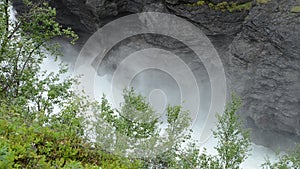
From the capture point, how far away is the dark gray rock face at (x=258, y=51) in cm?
3534

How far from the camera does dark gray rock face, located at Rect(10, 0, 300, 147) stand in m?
35.3

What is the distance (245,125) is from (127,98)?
24.2 meters

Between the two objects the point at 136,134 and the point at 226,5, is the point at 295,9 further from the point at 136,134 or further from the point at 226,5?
the point at 136,134

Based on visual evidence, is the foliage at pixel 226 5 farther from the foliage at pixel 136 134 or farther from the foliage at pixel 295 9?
the foliage at pixel 136 134

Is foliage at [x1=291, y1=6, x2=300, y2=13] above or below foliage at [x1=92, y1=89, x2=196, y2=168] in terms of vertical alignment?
above

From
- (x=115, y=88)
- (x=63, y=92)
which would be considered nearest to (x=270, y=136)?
(x=115, y=88)

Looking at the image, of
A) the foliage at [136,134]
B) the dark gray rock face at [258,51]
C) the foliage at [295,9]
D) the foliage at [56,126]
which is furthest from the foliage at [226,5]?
the foliage at [136,134]

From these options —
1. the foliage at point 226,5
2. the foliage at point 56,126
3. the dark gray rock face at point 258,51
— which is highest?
the foliage at point 226,5

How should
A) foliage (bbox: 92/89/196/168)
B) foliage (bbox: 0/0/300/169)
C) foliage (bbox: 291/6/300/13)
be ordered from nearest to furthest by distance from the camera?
A: foliage (bbox: 0/0/300/169) < foliage (bbox: 92/89/196/168) < foliage (bbox: 291/6/300/13)

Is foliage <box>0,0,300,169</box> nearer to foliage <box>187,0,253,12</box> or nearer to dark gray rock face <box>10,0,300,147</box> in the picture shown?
dark gray rock face <box>10,0,300,147</box>

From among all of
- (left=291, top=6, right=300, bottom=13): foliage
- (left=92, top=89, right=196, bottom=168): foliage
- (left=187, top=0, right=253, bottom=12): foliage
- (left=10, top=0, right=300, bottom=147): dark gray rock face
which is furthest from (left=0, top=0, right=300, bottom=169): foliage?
(left=187, top=0, right=253, bottom=12): foliage

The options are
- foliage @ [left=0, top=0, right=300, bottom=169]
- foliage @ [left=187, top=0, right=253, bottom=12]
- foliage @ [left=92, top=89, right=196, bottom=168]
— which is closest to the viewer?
foliage @ [left=0, top=0, right=300, bottom=169]

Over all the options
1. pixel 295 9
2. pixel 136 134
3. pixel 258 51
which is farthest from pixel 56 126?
pixel 258 51

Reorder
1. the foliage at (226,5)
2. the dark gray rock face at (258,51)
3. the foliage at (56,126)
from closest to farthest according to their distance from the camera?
the foliage at (56,126) → the dark gray rock face at (258,51) → the foliage at (226,5)
